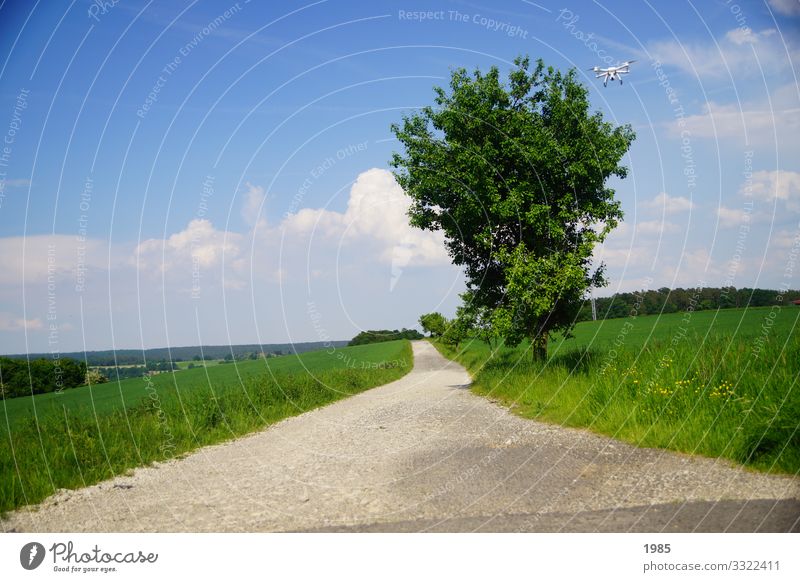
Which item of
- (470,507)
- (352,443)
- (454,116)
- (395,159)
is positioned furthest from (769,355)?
(395,159)

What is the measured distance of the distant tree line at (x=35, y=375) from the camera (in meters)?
6.63

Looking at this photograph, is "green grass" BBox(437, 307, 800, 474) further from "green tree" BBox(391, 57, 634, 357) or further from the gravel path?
"green tree" BBox(391, 57, 634, 357)

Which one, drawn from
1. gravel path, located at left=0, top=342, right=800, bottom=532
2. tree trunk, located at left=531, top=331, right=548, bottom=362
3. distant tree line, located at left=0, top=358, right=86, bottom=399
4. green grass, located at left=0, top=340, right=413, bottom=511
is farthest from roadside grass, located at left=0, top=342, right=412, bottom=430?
tree trunk, located at left=531, top=331, right=548, bottom=362

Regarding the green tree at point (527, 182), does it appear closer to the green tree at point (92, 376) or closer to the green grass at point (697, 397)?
the green grass at point (697, 397)

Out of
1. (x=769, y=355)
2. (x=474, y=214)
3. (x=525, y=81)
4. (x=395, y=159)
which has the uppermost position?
(x=525, y=81)

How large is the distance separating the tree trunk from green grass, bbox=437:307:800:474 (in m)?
4.30

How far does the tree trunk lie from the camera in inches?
718

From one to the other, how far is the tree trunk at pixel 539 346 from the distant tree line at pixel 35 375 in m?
13.5

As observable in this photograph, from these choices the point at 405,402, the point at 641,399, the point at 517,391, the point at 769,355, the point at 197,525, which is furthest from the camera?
the point at 405,402

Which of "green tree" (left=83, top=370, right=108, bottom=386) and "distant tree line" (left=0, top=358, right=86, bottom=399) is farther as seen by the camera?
"green tree" (left=83, top=370, right=108, bottom=386)

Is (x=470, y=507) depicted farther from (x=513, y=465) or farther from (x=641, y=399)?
(x=641, y=399)

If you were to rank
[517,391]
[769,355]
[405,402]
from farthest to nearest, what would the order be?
1. [405,402]
2. [517,391]
3. [769,355]

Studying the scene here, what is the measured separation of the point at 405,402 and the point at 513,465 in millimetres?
10279

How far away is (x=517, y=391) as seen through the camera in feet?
49.0
